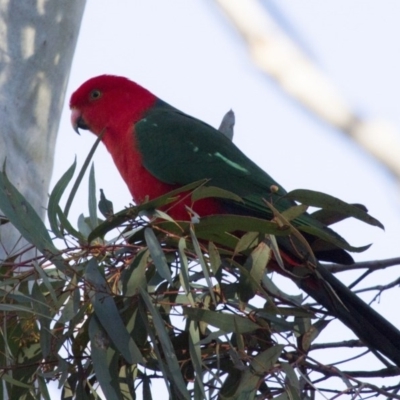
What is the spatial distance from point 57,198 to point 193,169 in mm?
952

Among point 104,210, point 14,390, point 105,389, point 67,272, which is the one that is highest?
point 104,210

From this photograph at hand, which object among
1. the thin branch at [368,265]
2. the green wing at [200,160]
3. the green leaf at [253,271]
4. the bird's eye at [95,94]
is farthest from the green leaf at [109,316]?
the bird's eye at [95,94]

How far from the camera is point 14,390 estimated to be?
2105 millimetres

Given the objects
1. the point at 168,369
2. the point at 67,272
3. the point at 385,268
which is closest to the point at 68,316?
the point at 67,272

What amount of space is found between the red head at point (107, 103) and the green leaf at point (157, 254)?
1.50 m

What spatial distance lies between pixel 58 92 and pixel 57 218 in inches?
44.6

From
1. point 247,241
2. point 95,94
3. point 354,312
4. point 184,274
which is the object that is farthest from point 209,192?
point 95,94

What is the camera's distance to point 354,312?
2.41 metres

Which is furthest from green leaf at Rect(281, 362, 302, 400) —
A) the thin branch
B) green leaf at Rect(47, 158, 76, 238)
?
green leaf at Rect(47, 158, 76, 238)

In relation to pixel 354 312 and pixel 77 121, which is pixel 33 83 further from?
pixel 354 312

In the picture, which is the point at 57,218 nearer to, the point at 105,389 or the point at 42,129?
the point at 105,389

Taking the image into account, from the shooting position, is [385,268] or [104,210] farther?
[385,268]

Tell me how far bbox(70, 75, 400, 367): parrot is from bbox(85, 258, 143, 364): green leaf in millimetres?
354

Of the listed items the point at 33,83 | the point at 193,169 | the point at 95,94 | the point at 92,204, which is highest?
the point at 95,94
